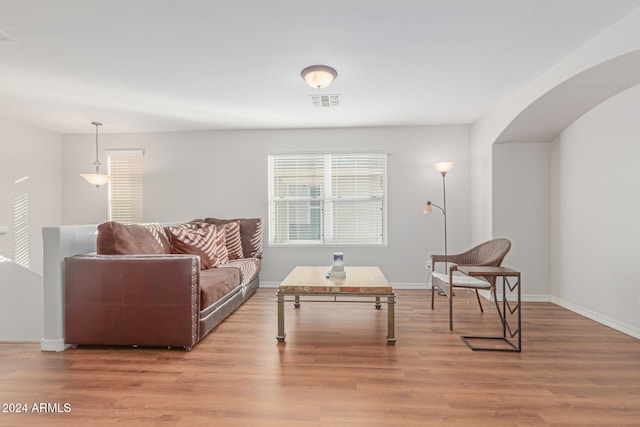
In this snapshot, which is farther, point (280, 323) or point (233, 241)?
point (233, 241)

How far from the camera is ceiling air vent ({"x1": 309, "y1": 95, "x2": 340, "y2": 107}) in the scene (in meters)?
3.52

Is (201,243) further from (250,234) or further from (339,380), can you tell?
(339,380)

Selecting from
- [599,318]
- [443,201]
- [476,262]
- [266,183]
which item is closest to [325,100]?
[266,183]

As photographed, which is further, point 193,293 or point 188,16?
point 193,293

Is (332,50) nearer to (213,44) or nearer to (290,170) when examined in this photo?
(213,44)

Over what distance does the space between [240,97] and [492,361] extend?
346cm

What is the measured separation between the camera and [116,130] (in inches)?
189

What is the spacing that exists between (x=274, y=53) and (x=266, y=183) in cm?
241

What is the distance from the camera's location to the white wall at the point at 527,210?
394 cm

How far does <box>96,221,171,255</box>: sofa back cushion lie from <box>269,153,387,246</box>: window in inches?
74.6

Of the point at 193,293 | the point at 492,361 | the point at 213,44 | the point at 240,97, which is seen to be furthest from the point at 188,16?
the point at 492,361

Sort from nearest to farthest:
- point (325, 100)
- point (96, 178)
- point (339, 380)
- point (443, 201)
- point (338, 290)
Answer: point (339, 380) < point (338, 290) < point (325, 100) < point (96, 178) < point (443, 201)

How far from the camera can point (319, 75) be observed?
111 inches

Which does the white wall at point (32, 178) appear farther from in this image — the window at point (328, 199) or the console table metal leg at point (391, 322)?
the console table metal leg at point (391, 322)
